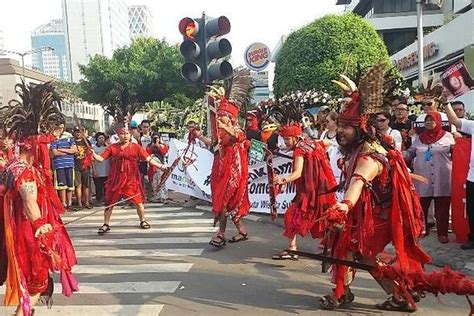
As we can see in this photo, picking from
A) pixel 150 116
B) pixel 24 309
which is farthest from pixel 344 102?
pixel 150 116

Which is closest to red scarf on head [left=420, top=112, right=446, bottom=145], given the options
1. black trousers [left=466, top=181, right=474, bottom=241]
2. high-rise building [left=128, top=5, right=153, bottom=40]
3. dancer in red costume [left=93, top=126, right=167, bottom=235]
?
black trousers [left=466, top=181, right=474, bottom=241]

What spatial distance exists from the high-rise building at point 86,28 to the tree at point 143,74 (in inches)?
2123

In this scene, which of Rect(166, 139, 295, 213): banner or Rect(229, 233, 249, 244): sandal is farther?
Rect(166, 139, 295, 213): banner

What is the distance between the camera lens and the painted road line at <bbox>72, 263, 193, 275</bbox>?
604 cm

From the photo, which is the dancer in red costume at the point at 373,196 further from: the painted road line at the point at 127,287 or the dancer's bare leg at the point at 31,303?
the dancer's bare leg at the point at 31,303

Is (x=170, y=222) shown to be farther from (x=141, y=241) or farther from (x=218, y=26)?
(x=218, y=26)

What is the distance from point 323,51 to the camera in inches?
773

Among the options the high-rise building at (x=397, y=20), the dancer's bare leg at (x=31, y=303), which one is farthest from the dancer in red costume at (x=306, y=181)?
the high-rise building at (x=397, y=20)

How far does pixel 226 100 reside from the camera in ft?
23.0

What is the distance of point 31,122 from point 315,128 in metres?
6.49

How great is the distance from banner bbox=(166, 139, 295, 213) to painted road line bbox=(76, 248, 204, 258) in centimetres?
258

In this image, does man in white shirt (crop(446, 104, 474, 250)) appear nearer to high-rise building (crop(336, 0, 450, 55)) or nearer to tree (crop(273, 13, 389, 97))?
tree (crop(273, 13, 389, 97))

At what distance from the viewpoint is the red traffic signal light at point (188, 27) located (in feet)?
29.0

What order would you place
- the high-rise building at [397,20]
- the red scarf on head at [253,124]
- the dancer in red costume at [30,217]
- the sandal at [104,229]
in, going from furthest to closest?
the high-rise building at [397,20] < the red scarf on head at [253,124] < the sandal at [104,229] < the dancer in red costume at [30,217]
